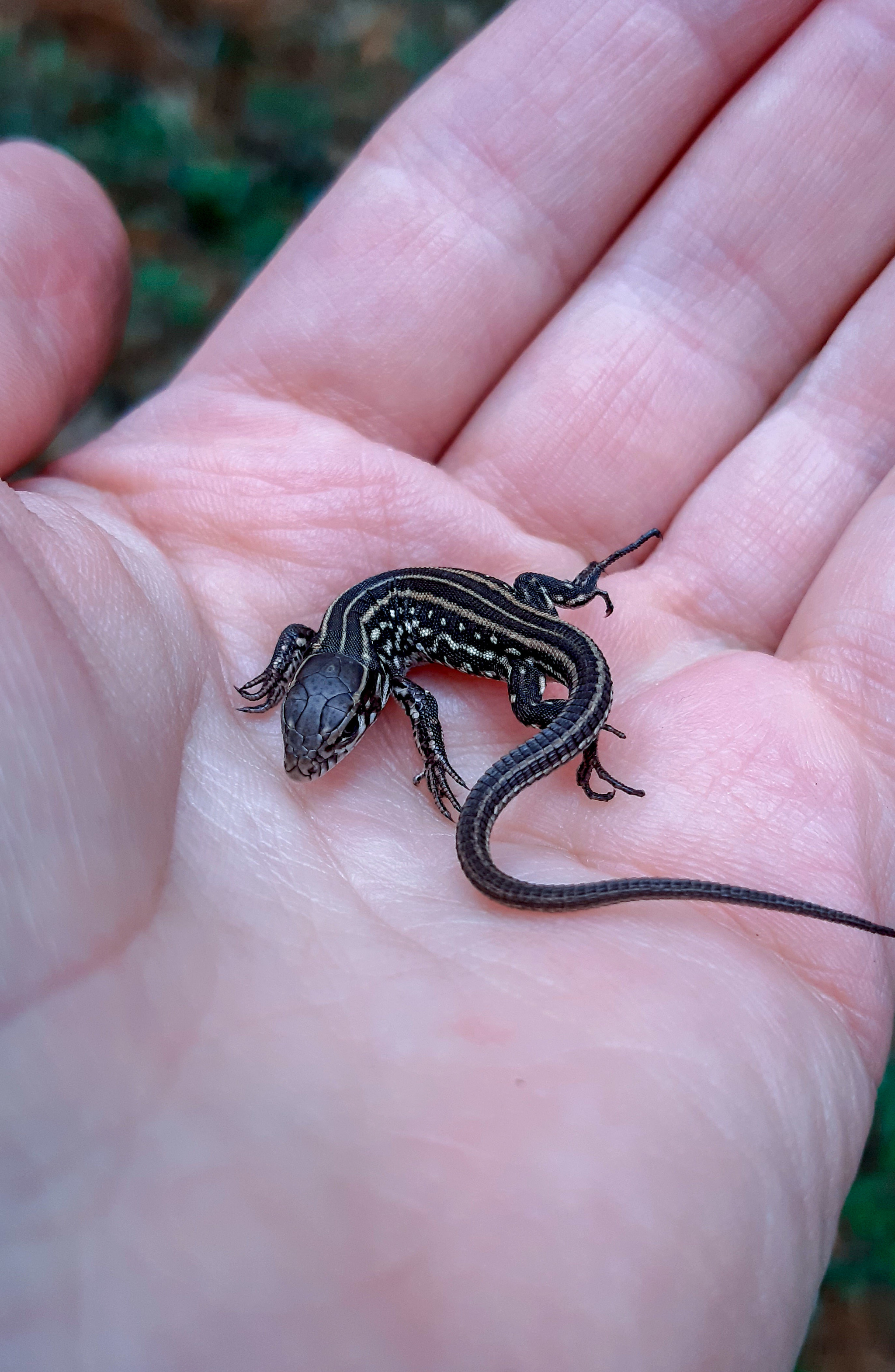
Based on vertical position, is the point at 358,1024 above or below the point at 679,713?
below

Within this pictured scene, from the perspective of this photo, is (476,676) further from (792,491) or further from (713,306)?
(713,306)

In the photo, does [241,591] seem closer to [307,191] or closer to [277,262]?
[277,262]

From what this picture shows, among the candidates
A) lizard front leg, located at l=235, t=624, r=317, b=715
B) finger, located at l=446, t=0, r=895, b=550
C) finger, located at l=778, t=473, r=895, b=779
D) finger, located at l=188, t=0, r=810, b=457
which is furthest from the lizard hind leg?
finger, located at l=188, t=0, r=810, b=457

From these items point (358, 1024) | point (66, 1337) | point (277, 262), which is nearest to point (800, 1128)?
point (358, 1024)

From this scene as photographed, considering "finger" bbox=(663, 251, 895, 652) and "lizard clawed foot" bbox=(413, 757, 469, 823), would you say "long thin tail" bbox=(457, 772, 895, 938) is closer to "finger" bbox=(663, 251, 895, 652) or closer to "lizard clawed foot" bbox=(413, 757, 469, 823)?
"lizard clawed foot" bbox=(413, 757, 469, 823)

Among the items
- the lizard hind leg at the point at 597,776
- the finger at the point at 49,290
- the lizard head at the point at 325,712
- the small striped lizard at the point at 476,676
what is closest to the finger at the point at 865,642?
the small striped lizard at the point at 476,676

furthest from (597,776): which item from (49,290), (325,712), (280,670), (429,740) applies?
(49,290)
